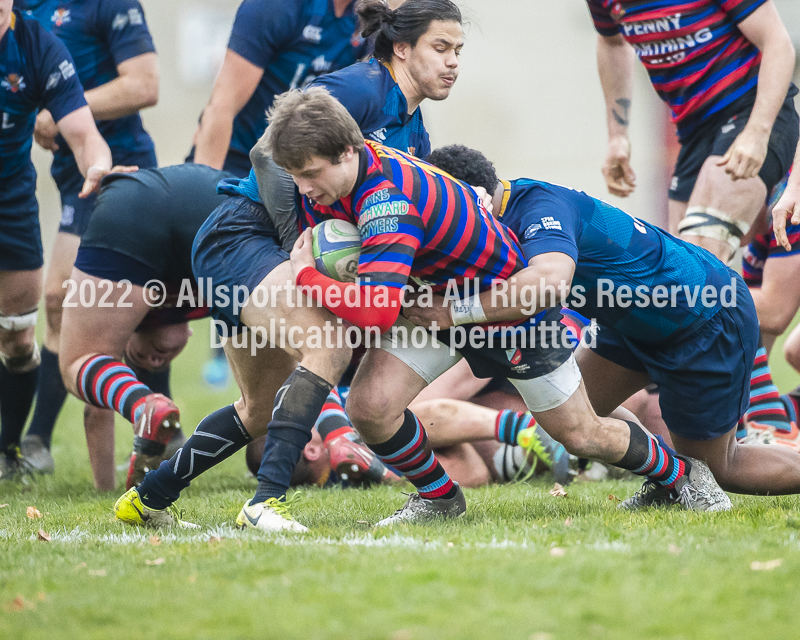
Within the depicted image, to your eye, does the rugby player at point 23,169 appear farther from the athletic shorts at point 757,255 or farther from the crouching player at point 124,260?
the athletic shorts at point 757,255

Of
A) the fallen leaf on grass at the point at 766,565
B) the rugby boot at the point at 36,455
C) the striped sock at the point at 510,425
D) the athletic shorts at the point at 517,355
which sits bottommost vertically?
the rugby boot at the point at 36,455

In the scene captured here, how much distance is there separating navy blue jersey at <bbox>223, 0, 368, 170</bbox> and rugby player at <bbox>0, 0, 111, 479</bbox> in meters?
0.94

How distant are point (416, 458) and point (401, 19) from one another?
5.43ft

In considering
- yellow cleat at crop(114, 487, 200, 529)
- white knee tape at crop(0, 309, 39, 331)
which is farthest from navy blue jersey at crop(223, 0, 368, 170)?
yellow cleat at crop(114, 487, 200, 529)

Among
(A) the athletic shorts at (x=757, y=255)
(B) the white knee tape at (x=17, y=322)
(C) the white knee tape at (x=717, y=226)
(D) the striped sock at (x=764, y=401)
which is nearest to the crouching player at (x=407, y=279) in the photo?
(C) the white knee tape at (x=717, y=226)

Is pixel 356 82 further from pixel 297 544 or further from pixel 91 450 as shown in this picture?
pixel 91 450

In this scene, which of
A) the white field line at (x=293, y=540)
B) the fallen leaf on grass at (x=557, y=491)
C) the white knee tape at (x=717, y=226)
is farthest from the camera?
the white knee tape at (x=717, y=226)

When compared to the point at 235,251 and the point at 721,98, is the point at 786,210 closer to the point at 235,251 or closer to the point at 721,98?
the point at 721,98

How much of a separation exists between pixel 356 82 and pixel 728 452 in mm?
2011

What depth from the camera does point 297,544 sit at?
2.78m

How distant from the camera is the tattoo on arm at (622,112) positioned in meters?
5.19

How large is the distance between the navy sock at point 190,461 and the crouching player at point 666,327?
32.7 inches

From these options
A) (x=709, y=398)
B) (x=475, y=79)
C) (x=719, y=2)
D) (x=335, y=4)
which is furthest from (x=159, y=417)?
(x=475, y=79)

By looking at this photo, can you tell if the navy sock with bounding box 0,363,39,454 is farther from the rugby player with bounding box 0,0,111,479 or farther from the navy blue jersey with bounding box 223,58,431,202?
the navy blue jersey with bounding box 223,58,431,202
